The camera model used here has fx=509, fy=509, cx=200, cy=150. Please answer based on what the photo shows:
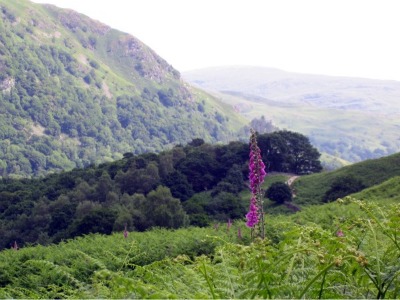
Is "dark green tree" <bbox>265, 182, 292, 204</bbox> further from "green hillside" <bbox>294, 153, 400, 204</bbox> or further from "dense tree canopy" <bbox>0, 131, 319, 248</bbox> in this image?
"dense tree canopy" <bbox>0, 131, 319, 248</bbox>

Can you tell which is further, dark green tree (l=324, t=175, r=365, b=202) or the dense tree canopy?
dark green tree (l=324, t=175, r=365, b=202)

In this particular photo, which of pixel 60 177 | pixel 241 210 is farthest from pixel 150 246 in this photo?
pixel 60 177

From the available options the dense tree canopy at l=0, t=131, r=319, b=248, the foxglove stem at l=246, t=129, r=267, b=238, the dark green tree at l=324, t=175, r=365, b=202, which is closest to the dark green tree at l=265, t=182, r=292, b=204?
the dense tree canopy at l=0, t=131, r=319, b=248

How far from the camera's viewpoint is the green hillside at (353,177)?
5072 centimetres

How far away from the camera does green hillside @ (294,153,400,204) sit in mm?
50719

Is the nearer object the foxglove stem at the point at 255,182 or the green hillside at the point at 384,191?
the foxglove stem at the point at 255,182

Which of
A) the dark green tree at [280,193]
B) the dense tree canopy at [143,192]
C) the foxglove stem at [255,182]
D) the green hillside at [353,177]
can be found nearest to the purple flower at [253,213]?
the foxglove stem at [255,182]

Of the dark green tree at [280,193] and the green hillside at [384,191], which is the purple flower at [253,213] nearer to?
the green hillside at [384,191]

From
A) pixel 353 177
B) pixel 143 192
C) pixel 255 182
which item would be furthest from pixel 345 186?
pixel 255 182

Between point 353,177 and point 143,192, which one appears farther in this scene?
point 143,192

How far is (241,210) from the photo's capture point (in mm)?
49219

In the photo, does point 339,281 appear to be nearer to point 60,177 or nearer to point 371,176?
point 371,176

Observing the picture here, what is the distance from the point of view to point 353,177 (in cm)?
4906

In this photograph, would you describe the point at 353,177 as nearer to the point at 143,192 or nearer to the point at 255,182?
the point at 143,192
